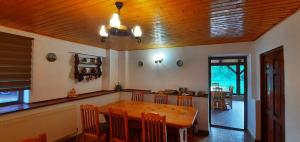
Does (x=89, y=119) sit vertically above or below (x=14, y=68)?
below

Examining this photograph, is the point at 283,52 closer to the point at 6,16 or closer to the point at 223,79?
the point at 6,16

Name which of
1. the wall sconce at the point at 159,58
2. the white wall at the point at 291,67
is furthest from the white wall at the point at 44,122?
the white wall at the point at 291,67

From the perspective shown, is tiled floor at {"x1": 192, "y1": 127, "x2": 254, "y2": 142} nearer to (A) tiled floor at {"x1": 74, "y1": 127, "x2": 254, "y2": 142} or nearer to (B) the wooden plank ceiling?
(A) tiled floor at {"x1": 74, "y1": 127, "x2": 254, "y2": 142}

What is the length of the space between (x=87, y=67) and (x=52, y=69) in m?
1.04

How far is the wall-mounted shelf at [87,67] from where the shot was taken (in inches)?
157

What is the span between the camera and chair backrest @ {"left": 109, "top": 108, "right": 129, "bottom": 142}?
236 cm

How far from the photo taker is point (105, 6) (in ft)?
6.01

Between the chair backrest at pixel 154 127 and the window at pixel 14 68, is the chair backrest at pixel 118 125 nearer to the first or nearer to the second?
the chair backrest at pixel 154 127

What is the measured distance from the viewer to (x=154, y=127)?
2229mm

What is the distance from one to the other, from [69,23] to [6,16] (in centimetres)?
78

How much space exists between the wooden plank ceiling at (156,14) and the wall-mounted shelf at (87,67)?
1281mm

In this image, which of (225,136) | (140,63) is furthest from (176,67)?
(225,136)

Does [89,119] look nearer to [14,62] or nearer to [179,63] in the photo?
[14,62]

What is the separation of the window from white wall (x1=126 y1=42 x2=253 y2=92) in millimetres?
2816
